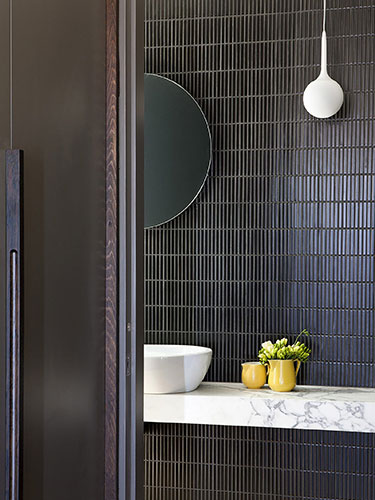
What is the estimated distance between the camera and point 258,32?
2.94 metres

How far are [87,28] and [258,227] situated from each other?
176 centimetres

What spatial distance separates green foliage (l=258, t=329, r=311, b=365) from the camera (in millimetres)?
2756

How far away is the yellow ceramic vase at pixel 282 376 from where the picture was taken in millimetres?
2711

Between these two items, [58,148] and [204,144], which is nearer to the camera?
[58,148]

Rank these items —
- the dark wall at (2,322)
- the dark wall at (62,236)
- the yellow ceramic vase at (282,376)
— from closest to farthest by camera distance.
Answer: the dark wall at (2,322), the dark wall at (62,236), the yellow ceramic vase at (282,376)

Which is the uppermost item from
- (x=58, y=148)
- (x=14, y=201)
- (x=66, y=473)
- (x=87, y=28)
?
(x=87, y=28)

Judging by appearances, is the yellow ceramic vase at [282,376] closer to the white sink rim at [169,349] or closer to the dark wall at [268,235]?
the dark wall at [268,235]

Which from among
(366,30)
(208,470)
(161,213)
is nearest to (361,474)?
(208,470)

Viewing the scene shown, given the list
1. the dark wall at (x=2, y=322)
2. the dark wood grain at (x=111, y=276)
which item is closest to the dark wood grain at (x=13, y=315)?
the dark wall at (x=2, y=322)

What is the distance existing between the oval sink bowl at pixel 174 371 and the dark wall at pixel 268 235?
30cm

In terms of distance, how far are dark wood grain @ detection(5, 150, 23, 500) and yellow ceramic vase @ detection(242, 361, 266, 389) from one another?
6.29 ft

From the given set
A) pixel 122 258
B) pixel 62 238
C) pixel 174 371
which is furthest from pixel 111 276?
pixel 174 371

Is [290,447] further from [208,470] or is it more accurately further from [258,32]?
[258,32]

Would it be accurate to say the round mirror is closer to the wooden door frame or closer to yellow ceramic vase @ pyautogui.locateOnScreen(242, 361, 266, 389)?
yellow ceramic vase @ pyautogui.locateOnScreen(242, 361, 266, 389)
